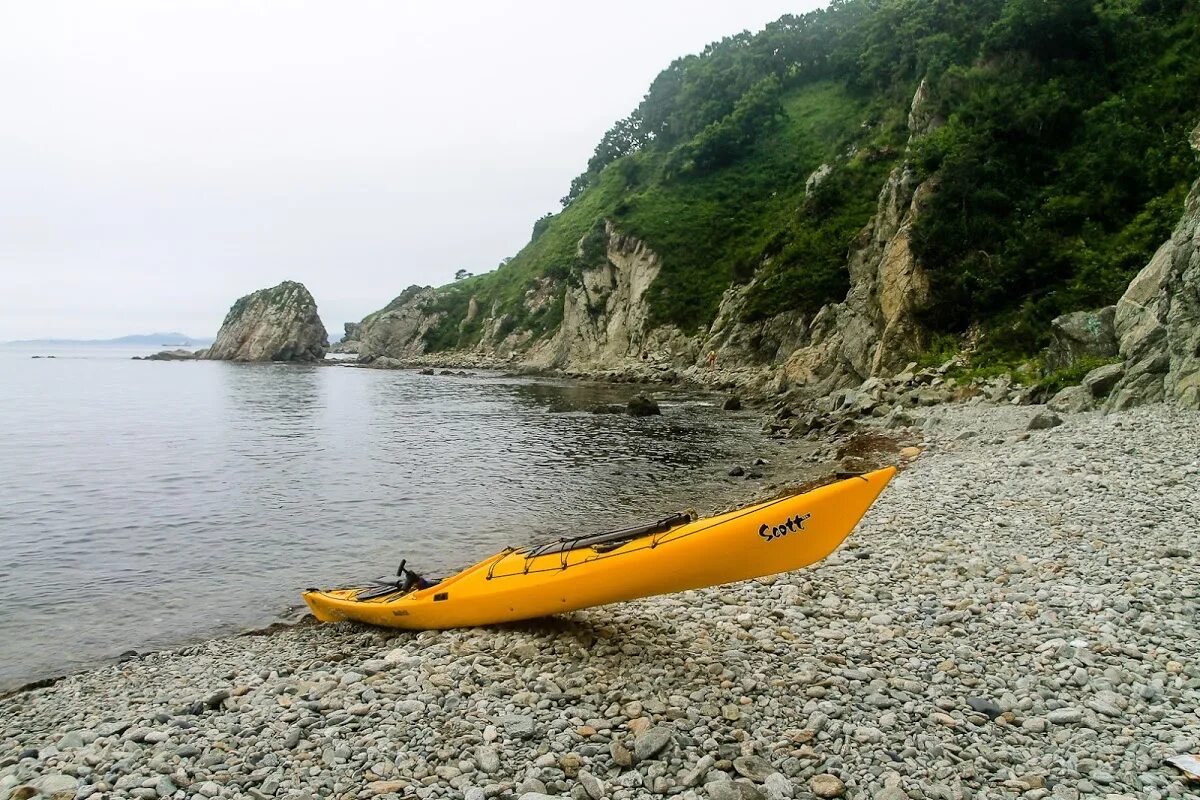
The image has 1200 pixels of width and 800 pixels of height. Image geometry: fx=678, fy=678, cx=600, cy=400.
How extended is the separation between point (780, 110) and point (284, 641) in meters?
75.9

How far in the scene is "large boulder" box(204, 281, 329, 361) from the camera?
10188 cm

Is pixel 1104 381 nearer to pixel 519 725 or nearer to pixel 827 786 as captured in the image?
pixel 827 786

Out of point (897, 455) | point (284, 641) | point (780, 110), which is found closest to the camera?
point (284, 641)

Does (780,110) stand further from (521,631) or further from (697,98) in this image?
(521,631)

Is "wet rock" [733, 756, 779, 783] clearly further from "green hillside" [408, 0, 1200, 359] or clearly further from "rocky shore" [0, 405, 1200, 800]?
"green hillside" [408, 0, 1200, 359]

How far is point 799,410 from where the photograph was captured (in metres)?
29.4

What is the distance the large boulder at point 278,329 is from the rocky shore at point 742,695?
4044 inches

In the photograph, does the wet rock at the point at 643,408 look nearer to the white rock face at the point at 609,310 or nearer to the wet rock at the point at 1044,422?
the wet rock at the point at 1044,422

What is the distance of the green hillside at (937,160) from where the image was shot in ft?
85.3

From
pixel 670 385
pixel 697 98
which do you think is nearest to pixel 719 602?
pixel 670 385

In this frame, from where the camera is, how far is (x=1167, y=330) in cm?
1452

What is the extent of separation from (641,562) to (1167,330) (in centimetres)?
1453

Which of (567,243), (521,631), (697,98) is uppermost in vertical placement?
(697,98)

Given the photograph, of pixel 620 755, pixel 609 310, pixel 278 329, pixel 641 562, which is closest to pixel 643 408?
pixel 641 562
